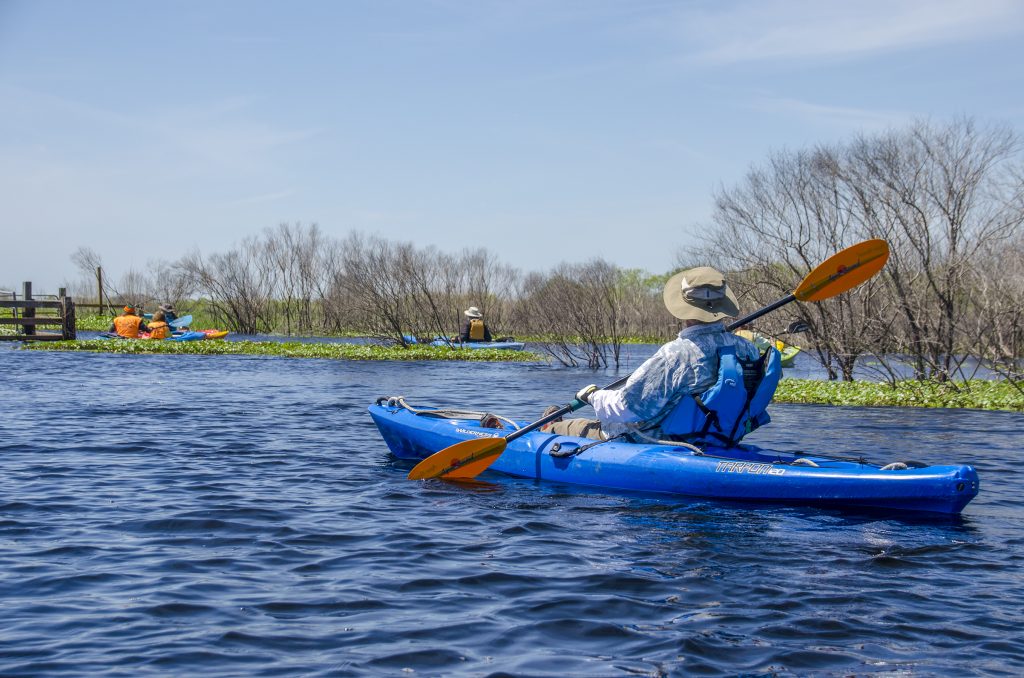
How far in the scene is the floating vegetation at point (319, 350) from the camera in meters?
24.2

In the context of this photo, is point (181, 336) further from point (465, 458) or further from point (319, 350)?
point (465, 458)

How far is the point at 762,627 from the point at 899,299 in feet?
39.7

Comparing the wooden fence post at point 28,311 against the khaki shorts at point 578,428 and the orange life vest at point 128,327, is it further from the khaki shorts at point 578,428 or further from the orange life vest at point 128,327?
the khaki shorts at point 578,428

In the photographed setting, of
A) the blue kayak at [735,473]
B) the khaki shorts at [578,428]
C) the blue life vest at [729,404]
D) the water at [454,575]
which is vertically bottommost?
the water at [454,575]

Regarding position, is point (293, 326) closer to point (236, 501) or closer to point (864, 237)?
point (864, 237)

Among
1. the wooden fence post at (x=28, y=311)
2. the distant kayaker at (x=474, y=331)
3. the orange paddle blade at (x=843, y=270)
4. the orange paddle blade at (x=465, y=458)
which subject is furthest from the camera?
the wooden fence post at (x=28, y=311)

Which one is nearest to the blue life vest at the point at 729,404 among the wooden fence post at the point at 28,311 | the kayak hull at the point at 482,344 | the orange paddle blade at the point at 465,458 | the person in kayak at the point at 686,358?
the person in kayak at the point at 686,358

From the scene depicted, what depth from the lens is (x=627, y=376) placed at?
6922mm

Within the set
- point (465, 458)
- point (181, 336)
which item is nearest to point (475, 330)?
point (181, 336)

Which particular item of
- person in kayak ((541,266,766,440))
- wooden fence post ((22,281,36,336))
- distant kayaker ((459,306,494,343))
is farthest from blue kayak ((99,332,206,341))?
person in kayak ((541,266,766,440))

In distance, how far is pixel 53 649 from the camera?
3674mm

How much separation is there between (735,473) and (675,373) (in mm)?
754

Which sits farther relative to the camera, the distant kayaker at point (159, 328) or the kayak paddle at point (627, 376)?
the distant kayaker at point (159, 328)

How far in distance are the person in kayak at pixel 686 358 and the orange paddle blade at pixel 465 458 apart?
102cm
